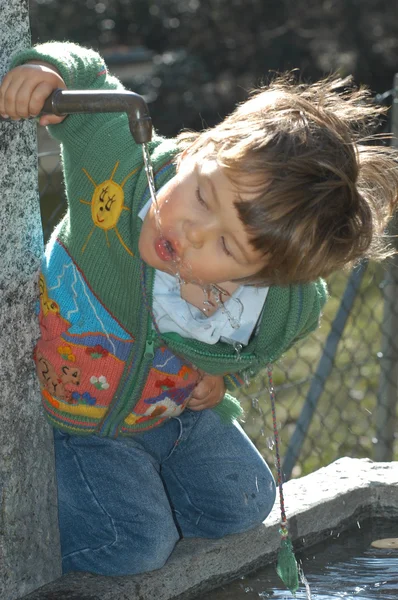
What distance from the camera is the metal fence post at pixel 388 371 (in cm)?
338

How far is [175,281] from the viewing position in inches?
82.0

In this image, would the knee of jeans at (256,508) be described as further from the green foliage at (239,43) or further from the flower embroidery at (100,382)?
the green foliage at (239,43)

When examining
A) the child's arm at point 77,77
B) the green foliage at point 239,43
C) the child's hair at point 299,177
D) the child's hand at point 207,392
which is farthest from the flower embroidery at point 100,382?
the green foliage at point 239,43

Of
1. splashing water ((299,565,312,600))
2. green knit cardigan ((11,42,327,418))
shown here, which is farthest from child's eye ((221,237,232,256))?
splashing water ((299,565,312,600))

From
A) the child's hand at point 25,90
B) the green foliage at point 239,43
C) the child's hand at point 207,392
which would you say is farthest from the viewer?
the green foliage at point 239,43

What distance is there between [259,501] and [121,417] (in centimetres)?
43

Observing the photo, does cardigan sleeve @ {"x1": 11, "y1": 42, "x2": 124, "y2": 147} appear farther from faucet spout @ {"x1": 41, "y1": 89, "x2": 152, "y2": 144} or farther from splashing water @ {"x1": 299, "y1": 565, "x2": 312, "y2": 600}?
splashing water @ {"x1": 299, "y1": 565, "x2": 312, "y2": 600}

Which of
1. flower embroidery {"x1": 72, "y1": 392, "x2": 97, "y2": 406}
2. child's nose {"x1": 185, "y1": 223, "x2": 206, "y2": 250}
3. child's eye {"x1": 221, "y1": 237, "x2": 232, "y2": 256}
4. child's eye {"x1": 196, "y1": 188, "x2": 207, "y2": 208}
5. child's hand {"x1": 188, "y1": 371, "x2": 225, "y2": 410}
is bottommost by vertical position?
child's hand {"x1": 188, "y1": 371, "x2": 225, "y2": 410}

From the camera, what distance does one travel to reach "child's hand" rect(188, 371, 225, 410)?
7.39 ft

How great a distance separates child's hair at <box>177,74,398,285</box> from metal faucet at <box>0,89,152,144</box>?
0.23m

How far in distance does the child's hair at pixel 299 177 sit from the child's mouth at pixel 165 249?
158 millimetres

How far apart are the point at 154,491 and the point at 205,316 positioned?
1.37 feet

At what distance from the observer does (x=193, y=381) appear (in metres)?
2.21

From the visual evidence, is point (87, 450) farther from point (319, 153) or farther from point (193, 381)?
point (319, 153)
